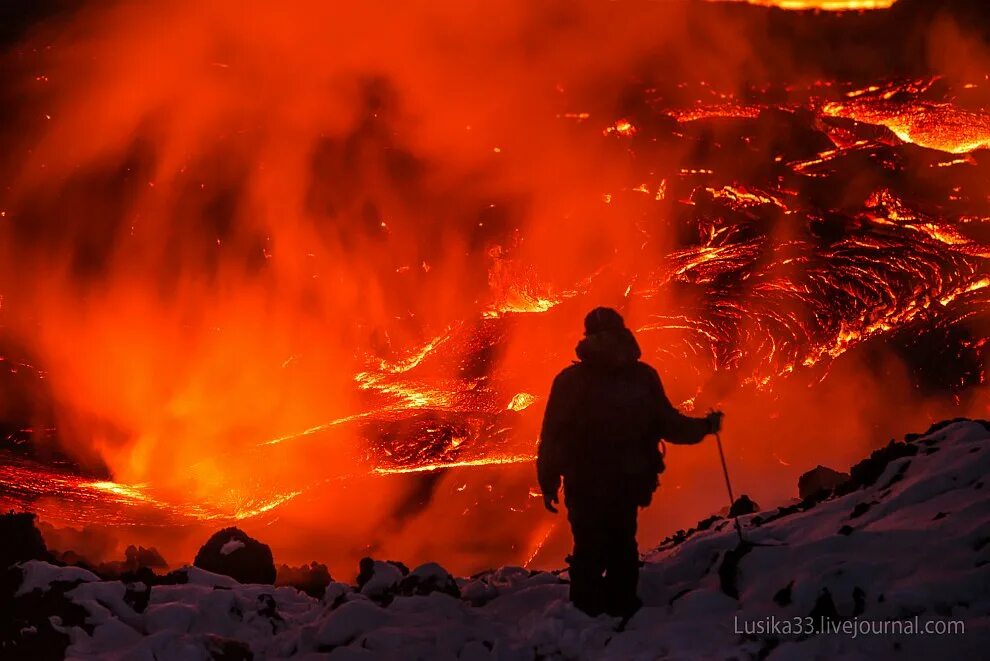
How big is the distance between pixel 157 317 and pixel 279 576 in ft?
21.2

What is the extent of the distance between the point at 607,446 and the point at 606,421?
17cm

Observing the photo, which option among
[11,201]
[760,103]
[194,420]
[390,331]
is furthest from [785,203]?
[11,201]

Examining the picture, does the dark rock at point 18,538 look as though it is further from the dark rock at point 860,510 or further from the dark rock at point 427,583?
the dark rock at point 860,510

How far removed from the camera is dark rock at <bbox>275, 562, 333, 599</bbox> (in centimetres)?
882

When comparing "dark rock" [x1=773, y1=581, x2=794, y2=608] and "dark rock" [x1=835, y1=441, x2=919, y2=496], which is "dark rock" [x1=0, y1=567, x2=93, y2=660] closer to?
"dark rock" [x1=773, y1=581, x2=794, y2=608]

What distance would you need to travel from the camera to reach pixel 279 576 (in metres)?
9.50

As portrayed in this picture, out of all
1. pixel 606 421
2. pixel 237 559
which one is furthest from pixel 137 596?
pixel 606 421

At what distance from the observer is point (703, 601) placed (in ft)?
19.9

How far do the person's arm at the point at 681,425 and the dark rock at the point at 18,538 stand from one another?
480cm

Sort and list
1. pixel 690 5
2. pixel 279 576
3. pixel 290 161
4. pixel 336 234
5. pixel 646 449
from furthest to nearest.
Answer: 1. pixel 690 5
2. pixel 290 161
3. pixel 336 234
4. pixel 279 576
5. pixel 646 449

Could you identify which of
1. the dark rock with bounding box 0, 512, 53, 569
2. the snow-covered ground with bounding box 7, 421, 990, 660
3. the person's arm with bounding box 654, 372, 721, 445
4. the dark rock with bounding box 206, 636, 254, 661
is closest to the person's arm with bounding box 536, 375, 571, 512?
the person's arm with bounding box 654, 372, 721, 445

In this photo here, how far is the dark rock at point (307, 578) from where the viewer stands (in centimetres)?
882

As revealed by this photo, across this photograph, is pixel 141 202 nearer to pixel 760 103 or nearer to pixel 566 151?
pixel 566 151

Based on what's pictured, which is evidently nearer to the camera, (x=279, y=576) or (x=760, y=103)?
(x=279, y=576)
